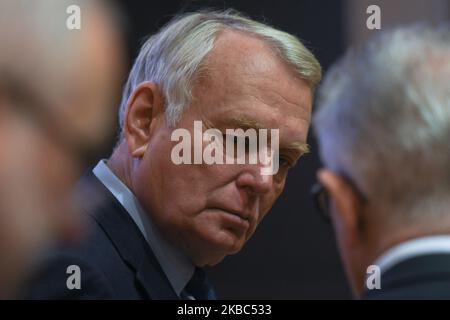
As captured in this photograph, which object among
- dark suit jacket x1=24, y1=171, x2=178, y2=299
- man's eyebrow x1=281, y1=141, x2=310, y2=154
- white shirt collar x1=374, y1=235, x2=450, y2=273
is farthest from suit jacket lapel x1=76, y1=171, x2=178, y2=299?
white shirt collar x1=374, y1=235, x2=450, y2=273

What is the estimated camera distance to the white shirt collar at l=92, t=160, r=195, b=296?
1686 millimetres

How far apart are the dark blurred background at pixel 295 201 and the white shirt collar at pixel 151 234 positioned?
0.22ft

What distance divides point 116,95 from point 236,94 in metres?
0.26

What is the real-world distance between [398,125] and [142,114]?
810 mm

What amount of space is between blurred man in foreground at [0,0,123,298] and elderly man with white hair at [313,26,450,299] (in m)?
0.34

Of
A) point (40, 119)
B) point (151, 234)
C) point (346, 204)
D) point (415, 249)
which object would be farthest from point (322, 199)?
point (151, 234)

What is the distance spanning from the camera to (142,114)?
1762mm

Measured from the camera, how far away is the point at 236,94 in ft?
5.71

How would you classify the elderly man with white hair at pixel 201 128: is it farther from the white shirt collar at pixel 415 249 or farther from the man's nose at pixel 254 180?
the white shirt collar at pixel 415 249

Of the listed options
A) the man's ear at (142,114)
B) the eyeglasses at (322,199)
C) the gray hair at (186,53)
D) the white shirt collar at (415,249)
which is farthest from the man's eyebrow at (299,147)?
the white shirt collar at (415,249)

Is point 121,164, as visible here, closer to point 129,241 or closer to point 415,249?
point 129,241
